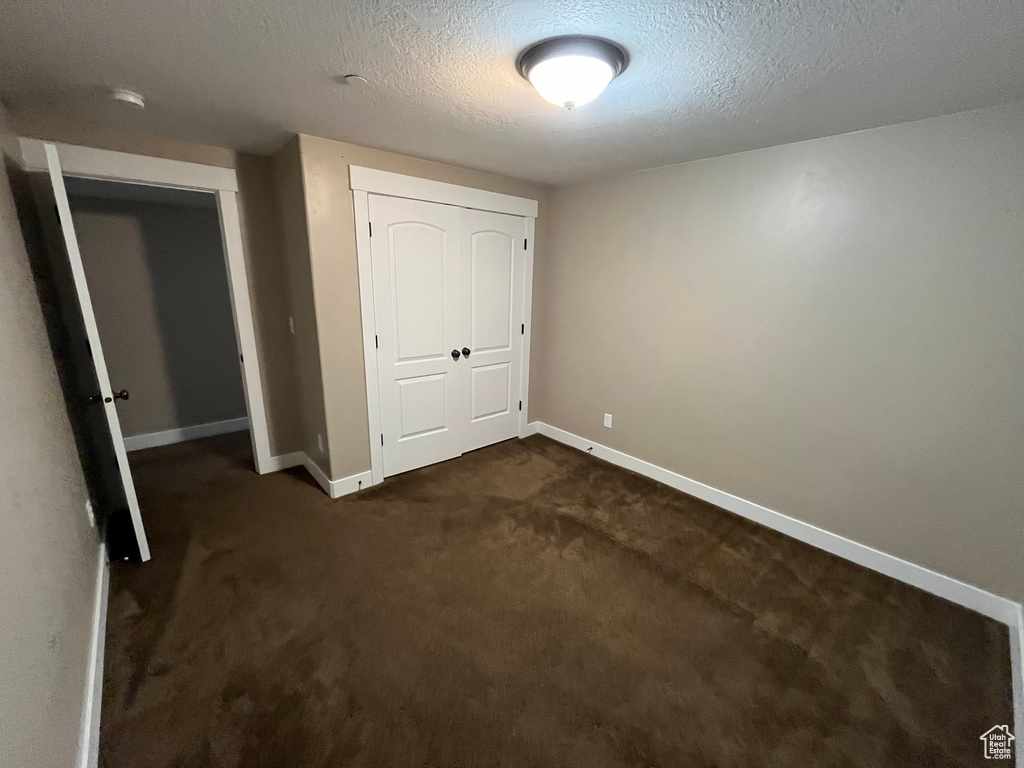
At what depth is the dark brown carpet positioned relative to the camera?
4.57 feet

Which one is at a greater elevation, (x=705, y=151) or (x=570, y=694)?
(x=705, y=151)

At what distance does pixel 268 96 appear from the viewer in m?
1.79

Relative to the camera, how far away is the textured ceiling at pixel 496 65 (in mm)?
1177

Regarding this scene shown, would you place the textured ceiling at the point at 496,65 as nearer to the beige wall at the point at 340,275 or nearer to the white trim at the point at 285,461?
the beige wall at the point at 340,275

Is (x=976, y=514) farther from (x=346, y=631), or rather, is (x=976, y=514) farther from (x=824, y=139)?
(x=346, y=631)

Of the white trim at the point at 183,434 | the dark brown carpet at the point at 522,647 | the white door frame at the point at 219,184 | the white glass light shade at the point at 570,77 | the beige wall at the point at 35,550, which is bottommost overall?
the dark brown carpet at the point at 522,647

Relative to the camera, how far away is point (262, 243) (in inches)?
113

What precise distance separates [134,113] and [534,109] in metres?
1.93

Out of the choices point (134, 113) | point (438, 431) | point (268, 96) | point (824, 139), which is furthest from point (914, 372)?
point (134, 113)

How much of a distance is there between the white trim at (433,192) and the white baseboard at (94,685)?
243 cm

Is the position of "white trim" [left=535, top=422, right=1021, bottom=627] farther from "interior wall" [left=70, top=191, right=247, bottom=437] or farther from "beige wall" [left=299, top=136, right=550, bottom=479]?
"interior wall" [left=70, top=191, right=247, bottom=437]

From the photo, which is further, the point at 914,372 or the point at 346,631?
the point at 914,372

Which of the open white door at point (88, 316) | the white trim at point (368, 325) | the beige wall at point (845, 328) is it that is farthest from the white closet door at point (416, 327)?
the open white door at point (88, 316)

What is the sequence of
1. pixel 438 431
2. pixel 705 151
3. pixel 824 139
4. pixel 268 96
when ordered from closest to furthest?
pixel 268 96, pixel 824 139, pixel 705 151, pixel 438 431
